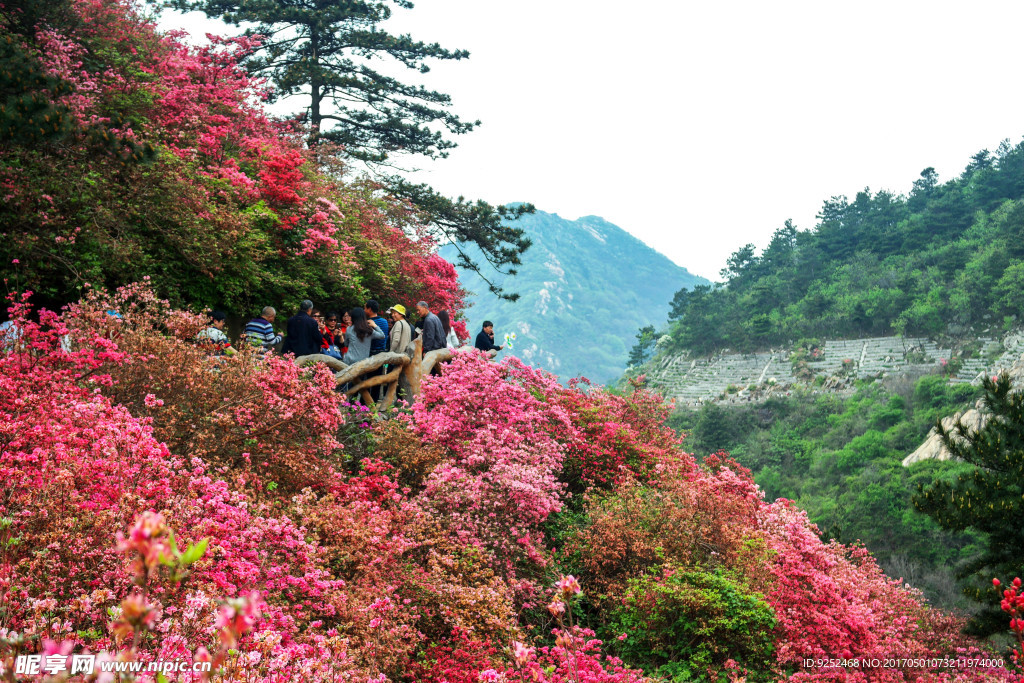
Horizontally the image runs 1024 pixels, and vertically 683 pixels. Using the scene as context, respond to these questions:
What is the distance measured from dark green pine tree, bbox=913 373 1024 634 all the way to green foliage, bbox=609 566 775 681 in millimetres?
3728

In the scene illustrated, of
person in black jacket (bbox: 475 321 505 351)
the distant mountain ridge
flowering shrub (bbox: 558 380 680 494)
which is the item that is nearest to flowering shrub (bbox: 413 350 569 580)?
flowering shrub (bbox: 558 380 680 494)

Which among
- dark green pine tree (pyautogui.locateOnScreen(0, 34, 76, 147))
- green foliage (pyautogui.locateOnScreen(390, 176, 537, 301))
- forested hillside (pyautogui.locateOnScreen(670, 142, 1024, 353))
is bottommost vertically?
dark green pine tree (pyautogui.locateOnScreen(0, 34, 76, 147))

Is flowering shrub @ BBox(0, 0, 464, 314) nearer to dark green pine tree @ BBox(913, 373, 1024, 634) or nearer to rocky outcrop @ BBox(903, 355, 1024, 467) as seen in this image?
dark green pine tree @ BBox(913, 373, 1024, 634)

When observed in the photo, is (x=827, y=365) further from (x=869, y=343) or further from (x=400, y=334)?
(x=400, y=334)

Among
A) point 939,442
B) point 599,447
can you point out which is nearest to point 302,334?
point 599,447

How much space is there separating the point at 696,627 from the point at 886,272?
60223 mm

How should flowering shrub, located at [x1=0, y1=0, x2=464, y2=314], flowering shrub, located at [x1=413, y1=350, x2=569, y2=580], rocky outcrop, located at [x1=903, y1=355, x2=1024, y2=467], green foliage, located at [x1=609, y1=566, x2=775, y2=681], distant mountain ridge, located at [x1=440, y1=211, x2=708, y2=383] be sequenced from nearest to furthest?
green foliage, located at [x1=609, y1=566, x2=775, y2=681] < flowering shrub, located at [x1=413, y1=350, x2=569, y2=580] < flowering shrub, located at [x1=0, y1=0, x2=464, y2=314] < rocky outcrop, located at [x1=903, y1=355, x2=1024, y2=467] < distant mountain ridge, located at [x1=440, y1=211, x2=708, y2=383]

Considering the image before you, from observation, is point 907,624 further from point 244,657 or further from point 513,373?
point 244,657

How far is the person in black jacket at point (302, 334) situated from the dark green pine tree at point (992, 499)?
26.2ft

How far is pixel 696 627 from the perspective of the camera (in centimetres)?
598

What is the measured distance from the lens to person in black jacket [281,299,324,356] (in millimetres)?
8672

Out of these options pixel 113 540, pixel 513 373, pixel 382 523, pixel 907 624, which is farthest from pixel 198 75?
pixel 907 624

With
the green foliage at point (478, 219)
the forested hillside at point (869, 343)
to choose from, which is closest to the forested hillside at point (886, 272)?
the forested hillside at point (869, 343)

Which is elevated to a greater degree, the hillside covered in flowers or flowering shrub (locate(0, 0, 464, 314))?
flowering shrub (locate(0, 0, 464, 314))
